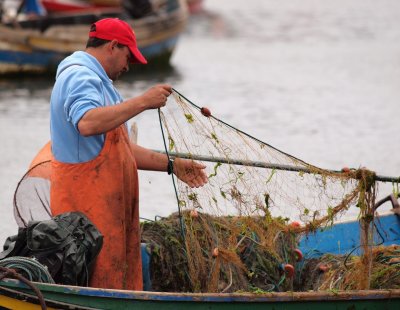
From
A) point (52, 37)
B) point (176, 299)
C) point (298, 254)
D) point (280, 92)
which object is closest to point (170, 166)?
point (176, 299)

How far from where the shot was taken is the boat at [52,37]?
63.1 feet

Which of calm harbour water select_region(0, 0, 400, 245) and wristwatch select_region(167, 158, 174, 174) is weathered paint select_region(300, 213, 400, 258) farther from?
calm harbour water select_region(0, 0, 400, 245)

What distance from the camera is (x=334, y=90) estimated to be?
2069cm

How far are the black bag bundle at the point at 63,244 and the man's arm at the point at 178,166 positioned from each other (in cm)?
82

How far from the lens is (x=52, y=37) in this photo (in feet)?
63.4

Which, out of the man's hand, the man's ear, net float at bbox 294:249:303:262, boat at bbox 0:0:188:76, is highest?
boat at bbox 0:0:188:76

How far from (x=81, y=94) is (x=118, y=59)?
46 cm

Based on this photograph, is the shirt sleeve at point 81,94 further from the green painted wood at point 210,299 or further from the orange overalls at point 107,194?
the green painted wood at point 210,299

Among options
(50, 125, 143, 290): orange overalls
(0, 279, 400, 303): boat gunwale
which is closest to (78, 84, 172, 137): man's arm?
(50, 125, 143, 290): orange overalls

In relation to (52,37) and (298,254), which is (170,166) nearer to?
(298,254)

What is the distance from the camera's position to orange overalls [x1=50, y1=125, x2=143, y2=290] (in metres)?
6.23

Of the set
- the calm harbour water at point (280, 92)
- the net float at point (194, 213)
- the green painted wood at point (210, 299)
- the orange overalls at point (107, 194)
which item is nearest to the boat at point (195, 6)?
the calm harbour water at point (280, 92)

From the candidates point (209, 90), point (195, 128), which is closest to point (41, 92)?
point (209, 90)

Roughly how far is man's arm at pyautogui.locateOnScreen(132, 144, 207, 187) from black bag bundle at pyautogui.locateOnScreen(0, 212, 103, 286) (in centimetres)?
82
